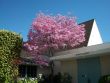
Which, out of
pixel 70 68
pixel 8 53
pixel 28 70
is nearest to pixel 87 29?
pixel 70 68

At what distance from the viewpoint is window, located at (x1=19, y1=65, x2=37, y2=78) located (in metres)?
21.4

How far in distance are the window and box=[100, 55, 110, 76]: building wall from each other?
7251mm

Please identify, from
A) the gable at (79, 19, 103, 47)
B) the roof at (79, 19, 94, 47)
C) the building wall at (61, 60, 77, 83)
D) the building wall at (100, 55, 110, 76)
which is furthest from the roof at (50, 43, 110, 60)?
the gable at (79, 19, 103, 47)

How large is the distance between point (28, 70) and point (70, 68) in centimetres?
399

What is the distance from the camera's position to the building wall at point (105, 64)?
17.9 metres

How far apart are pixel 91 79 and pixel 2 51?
753 centimetres

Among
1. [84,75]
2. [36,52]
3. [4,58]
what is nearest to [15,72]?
[4,58]

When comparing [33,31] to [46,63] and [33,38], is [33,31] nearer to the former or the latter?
[33,38]

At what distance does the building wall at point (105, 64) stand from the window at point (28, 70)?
23.8 ft

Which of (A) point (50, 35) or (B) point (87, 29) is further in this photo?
(B) point (87, 29)

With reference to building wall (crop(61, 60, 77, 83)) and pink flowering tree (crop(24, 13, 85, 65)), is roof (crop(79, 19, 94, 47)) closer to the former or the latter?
pink flowering tree (crop(24, 13, 85, 65))

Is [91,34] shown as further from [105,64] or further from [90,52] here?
[90,52]

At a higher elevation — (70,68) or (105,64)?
(105,64)

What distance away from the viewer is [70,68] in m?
21.4
